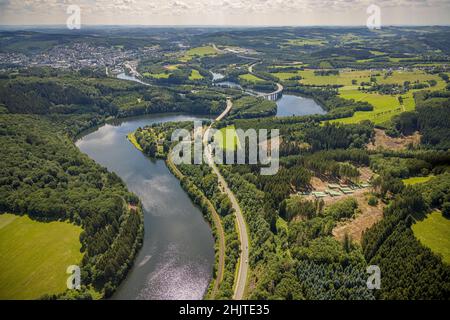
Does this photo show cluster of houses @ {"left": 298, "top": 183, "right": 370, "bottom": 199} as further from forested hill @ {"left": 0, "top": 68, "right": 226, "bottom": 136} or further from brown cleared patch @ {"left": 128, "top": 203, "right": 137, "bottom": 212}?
forested hill @ {"left": 0, "top": 68, "right": 226, "bottom": 136}

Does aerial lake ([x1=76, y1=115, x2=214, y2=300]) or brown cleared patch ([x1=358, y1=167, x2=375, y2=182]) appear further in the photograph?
brown cleared patch ([x1=358, y1=167, x2=375, y2=182])

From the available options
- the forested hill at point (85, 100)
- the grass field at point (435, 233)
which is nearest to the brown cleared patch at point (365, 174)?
the grass field at point (435, 233)

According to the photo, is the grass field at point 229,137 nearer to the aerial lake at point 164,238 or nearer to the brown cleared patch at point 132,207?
the aerial lake at point 164,238

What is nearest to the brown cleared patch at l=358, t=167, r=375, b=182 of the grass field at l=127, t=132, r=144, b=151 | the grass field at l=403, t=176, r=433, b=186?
the grass field at l=403, t=176, r=433, b=186

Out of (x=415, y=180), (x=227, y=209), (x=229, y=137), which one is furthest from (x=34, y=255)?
(x=415, y=180)

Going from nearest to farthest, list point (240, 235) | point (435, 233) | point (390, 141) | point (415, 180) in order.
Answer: point (435, 233) < point (240, 235) < point (415, 180) < point (390, 141)

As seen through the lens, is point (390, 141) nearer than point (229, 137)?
No

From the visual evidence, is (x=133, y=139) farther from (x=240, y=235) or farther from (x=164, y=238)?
(x=240, y=235)
